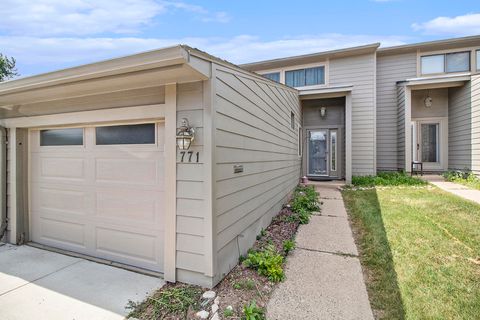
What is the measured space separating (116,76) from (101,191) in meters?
1.61

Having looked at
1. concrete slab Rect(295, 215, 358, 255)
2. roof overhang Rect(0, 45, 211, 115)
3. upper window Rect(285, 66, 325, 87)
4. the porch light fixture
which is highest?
upper window Rect(285, 66, 325, 87)

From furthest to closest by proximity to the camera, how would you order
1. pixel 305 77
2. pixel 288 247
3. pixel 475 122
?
pixel 305 77 < pixel 475 122 < pixel 288 247

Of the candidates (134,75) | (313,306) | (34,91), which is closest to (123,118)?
(134,75)

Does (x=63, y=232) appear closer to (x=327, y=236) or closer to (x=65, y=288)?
(x=65, y=288)

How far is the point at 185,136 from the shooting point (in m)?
2.48

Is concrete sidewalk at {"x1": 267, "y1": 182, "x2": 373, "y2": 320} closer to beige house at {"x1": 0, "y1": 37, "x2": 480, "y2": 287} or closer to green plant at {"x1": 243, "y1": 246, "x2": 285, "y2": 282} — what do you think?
green plant at {"x1": 243, "y1": 246, "x2": 285, "y2": 282}

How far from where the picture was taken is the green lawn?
230 cm

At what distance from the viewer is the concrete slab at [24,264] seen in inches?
112

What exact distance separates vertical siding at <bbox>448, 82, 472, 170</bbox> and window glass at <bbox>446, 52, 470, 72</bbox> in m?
0.75

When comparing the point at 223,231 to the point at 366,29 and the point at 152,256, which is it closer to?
the point at 152,256

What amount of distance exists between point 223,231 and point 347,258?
1.77m

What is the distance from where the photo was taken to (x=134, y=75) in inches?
94.7

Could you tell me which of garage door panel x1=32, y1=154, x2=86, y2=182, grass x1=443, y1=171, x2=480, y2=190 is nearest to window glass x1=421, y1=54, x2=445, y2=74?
grass x1=443, y1=171, x2=480, y2=190

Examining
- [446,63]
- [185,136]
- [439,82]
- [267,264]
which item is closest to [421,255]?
[267,264]
